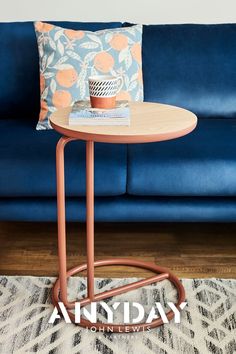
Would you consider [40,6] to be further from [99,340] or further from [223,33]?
[99,340]

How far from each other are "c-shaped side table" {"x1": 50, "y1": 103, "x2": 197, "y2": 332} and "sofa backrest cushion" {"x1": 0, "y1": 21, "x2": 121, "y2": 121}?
71 centimetres

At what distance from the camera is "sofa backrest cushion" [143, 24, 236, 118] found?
1.99 metres

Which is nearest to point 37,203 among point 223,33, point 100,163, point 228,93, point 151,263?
point 100,163

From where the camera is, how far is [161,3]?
89.4 inches

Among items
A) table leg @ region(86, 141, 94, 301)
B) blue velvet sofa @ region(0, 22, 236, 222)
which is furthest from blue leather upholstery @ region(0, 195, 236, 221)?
table leg @ region(86, 141, 94, 301)

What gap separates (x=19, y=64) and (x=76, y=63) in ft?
1.09

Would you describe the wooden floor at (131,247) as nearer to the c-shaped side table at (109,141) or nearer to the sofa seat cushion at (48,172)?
the c-shaped side table at (109,141)

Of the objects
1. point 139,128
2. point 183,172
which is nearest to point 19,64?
point 183,172

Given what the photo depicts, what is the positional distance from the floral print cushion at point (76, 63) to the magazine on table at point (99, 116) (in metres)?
0.52

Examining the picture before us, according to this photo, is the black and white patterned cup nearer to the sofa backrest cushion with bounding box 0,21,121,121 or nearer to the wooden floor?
the wooden floor

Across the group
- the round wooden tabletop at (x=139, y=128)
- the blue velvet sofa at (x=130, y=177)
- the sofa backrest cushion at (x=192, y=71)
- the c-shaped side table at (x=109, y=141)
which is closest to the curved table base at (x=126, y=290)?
the c-shaped side table at (x=109, y=141)

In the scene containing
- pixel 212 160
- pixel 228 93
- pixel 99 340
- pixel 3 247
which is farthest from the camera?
pixel 228 93

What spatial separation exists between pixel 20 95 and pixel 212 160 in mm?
940

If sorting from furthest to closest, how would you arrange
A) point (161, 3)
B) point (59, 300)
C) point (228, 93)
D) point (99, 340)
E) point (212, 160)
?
1. point (161, 3)
2. point (228, 93)
3. point (212, 160)
4. point (59, 300)
5. point (99, 340)
